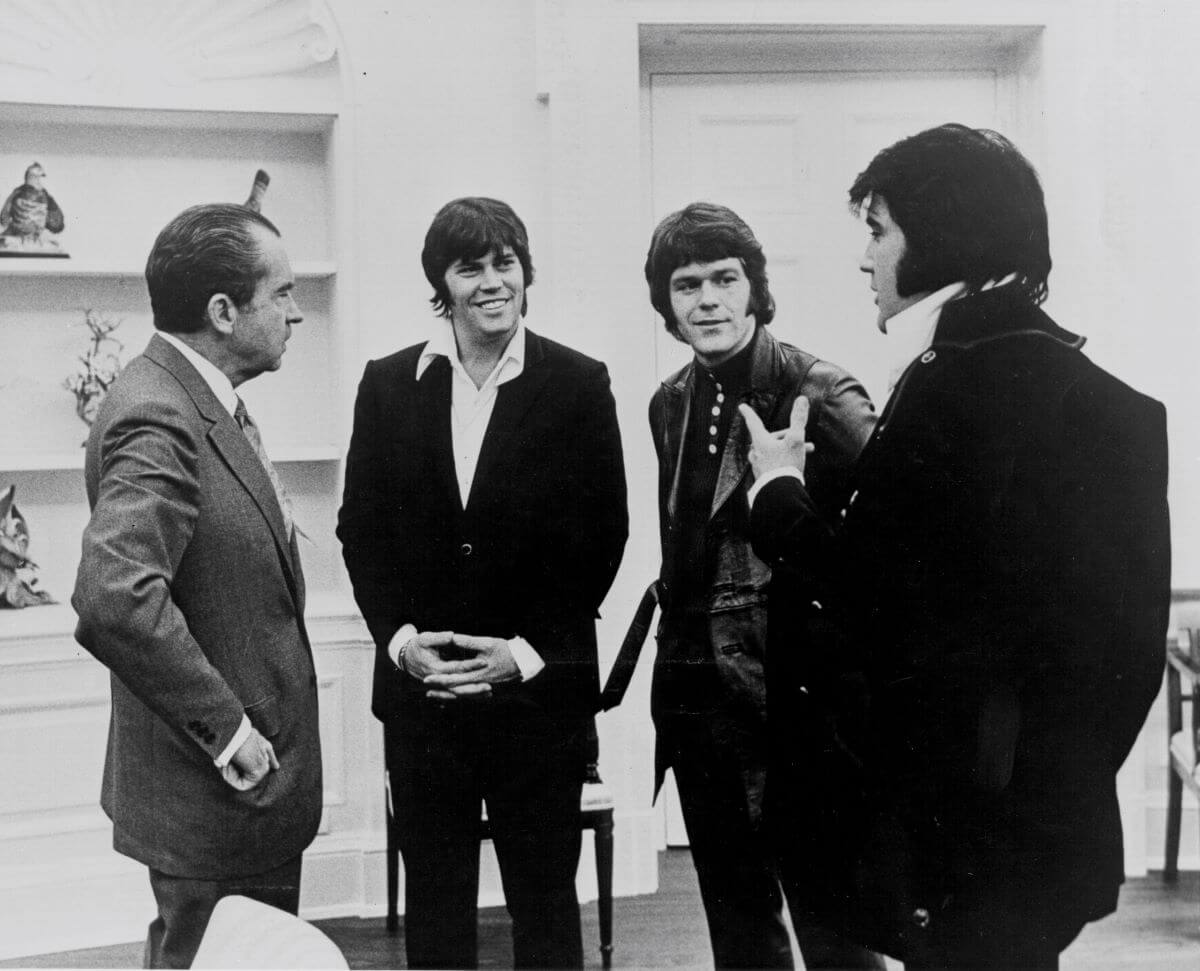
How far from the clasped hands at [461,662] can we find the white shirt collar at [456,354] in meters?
0.52

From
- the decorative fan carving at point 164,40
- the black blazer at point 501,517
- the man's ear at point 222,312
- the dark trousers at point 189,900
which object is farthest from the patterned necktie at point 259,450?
the decorative fan carving at point 164,40

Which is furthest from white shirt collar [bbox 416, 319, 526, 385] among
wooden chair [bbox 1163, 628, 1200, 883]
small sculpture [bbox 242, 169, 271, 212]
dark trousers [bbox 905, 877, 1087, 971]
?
wooden chair [bbox 1163, 628, 1200, 883]

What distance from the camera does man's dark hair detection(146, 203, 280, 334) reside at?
2.13m

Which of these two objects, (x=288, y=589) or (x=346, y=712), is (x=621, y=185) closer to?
(x=288, y=589)

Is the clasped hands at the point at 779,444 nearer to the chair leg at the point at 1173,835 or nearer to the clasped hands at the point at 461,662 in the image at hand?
the clasped hands at the point at 461,662

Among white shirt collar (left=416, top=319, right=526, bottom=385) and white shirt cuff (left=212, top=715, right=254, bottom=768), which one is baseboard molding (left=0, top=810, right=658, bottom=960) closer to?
white shirt cuff (left=212, top=715, right=254, bottom=768)

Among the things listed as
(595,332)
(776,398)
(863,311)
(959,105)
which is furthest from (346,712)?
(959,105)

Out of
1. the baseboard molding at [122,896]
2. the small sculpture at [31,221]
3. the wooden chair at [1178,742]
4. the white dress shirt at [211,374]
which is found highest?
the small sculpture at [31,221]

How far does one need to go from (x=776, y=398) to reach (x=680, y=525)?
1.05ft

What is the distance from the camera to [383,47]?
8.38ft

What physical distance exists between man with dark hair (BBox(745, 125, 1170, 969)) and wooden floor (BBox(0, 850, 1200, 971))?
61cm

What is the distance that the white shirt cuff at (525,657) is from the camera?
7.63 feet

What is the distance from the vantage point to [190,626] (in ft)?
6.66

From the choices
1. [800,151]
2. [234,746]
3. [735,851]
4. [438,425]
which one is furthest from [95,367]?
[735,851]
